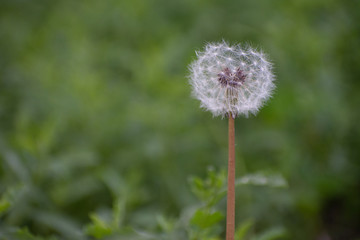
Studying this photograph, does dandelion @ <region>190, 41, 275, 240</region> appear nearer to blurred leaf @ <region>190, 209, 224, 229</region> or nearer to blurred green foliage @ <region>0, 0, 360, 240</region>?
blurred leaf @ <region>190, 209, 224, 229</region>

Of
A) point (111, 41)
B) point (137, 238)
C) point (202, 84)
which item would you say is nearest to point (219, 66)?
point (202, 84)

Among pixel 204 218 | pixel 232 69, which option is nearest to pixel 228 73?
pixel 232 69

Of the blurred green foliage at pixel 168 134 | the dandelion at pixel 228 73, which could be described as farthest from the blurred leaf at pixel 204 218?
the blurred green foliage at pixel 168 134

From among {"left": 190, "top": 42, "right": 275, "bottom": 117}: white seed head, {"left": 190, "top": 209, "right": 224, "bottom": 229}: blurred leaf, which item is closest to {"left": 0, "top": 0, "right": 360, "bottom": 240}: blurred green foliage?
{"left": 190, "top": 209, "right": 224, "bottom": 229}: blurred leaf

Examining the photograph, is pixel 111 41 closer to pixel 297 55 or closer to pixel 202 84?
pixel 297 55

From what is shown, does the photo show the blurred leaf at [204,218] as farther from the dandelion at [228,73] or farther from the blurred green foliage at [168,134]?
the blurred green foliage at [168,134]

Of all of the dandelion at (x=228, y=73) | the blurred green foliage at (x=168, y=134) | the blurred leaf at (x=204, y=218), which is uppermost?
the blurred green foliage at (x=168, y=134)
